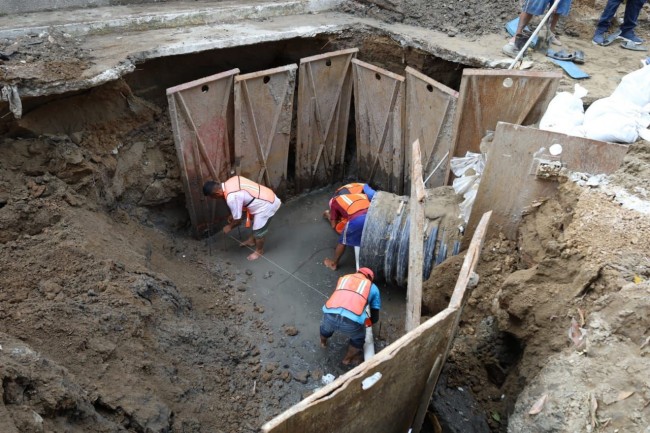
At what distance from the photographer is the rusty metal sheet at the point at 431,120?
7.07m

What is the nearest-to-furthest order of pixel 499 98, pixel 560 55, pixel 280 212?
pixel 499 98
pixel 560 55
pixel 280 212

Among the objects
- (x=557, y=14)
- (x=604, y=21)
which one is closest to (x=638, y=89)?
(x=557, y=14)

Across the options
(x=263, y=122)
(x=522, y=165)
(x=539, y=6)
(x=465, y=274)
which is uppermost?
(x=539, y=6)

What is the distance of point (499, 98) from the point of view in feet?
21.2

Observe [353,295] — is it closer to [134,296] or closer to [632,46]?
[134,296]

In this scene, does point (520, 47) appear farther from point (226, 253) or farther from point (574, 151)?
point (226, 253)

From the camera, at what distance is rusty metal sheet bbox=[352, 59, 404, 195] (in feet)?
25.6

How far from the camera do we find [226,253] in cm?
755

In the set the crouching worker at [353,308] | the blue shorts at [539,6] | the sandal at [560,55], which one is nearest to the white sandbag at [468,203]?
the crouching worker at [353,308]

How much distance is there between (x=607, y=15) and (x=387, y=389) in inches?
288

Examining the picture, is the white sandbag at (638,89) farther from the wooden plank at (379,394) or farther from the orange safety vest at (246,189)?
the orange safety vest at (246,189)

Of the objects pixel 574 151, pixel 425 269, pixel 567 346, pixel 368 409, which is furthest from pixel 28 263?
pixel 574 151

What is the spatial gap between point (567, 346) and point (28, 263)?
483 cm

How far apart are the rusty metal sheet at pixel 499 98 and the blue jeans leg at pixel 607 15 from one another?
2659 millimetres
